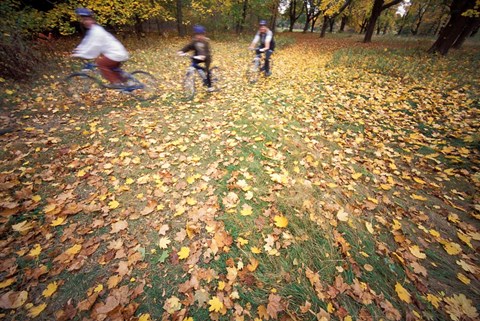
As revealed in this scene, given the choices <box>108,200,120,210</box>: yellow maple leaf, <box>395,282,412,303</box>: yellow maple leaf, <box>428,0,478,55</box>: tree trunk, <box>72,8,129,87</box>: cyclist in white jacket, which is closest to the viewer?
<box>395,282,412,303</box>: yellow maple leaf

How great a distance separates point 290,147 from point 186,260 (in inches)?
112

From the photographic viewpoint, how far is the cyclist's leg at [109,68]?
209 inches

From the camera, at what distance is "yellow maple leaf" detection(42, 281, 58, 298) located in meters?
2.21

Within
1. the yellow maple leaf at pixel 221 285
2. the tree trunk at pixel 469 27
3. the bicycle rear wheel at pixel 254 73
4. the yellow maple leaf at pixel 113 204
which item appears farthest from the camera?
the tree trunk at pixel 469 27

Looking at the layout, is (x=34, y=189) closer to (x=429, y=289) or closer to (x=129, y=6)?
(x=429, y=289)

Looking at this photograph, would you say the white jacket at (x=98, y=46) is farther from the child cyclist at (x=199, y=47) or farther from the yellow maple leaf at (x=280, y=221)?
the yellow maple leaf at (x=280, y=221)

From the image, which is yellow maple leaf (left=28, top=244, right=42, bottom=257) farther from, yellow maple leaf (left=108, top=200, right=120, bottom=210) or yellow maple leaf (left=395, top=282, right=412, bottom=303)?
yellow maple leaf (left=395, top=282, right=412, bottom=303)

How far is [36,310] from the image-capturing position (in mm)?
2092

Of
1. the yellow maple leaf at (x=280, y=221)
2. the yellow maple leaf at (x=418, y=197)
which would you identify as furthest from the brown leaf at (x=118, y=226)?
the yellow maple leaf at (x=418, y=197)

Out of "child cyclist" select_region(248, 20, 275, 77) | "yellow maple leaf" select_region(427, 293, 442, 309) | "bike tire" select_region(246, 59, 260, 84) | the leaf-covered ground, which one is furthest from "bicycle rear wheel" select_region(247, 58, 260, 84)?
"yellow maple leaf" select_region(427, 293, 442, 309)

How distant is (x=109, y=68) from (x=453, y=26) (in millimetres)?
15759

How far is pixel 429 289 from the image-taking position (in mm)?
2279

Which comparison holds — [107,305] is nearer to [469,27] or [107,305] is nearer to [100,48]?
[100,48]

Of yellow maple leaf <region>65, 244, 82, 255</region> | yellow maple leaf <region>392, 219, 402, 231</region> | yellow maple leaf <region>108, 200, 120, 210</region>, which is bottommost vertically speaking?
yellow maple leaf <region>65, 244, 82, 255</region>
